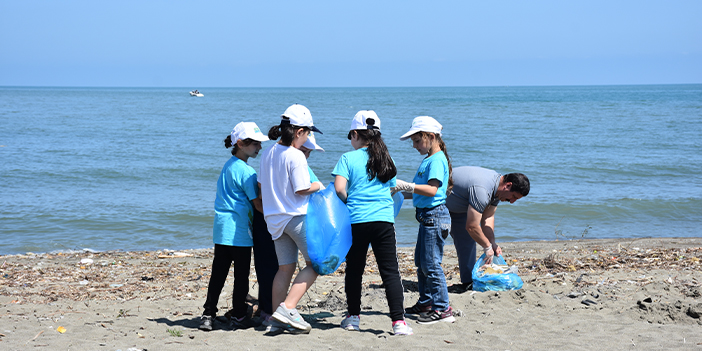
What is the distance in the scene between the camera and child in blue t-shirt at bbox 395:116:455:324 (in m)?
4.30

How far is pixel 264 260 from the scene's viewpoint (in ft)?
14.1

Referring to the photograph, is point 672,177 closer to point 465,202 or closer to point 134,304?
point 465,202

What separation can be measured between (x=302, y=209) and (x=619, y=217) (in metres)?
9.43

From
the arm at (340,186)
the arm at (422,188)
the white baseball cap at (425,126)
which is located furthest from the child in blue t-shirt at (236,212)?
the white baseball cap at (425,126)

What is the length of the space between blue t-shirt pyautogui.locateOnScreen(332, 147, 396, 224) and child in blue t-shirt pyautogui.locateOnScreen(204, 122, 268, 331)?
2.21ft

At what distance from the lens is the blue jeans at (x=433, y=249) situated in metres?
4.37

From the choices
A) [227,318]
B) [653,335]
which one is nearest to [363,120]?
[227,318]

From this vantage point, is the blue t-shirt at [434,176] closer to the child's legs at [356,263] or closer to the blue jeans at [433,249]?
the blue jeans at [433,249]

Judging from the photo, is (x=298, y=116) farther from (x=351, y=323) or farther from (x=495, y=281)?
(x=495, y=281)

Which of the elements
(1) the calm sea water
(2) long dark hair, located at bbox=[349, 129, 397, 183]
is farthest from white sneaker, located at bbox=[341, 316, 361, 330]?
(1) the calm sea water

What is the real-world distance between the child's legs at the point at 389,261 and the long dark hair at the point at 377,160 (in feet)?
1.20

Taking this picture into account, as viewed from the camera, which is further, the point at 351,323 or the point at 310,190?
the point at 351,323

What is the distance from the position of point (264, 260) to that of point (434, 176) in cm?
151

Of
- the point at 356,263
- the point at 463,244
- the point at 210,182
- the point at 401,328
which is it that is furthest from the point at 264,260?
the point at 210,182
